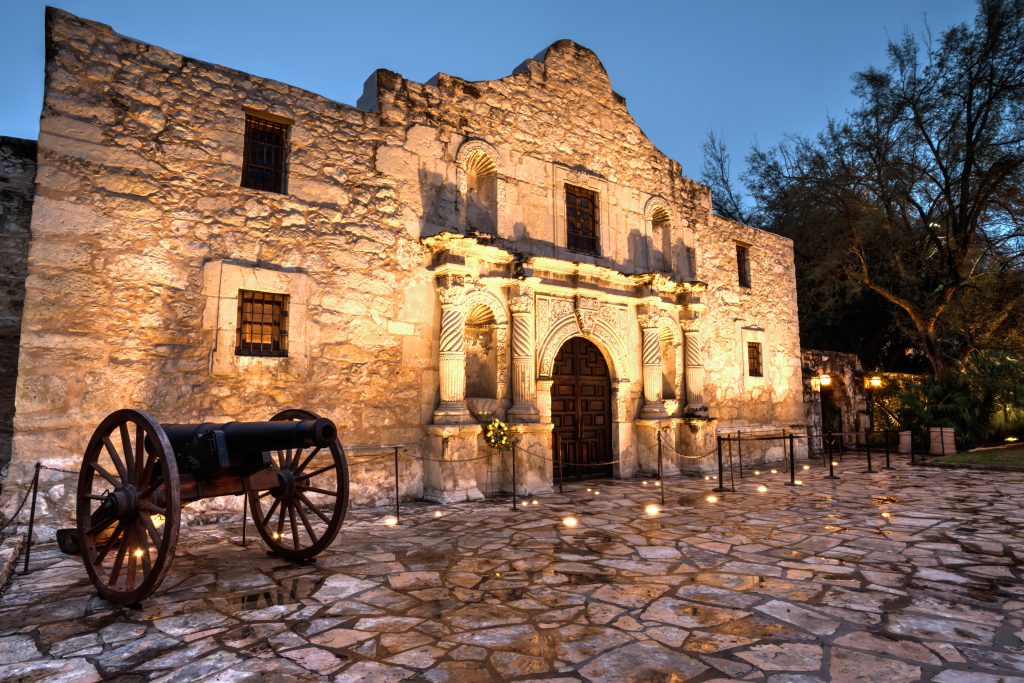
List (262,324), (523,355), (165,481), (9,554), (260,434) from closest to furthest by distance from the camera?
(165,481) → (260,434) → (9,554) → (262,324) → (523,355)

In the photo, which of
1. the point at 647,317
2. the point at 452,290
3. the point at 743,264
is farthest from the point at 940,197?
the point at 452,290

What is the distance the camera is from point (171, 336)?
6461 mm

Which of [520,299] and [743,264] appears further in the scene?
[743,264]

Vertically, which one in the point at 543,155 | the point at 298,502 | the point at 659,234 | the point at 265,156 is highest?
the point at 543,155

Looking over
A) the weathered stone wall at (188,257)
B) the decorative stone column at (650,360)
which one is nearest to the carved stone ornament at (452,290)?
the weathered stone wall at (188,257)

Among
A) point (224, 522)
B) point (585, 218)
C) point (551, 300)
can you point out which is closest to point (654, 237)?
point (585, 218)

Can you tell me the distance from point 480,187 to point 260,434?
6751 mm

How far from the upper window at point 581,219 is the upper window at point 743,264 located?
15.8ft

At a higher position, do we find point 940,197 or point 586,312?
point 940,197

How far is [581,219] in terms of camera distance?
1091 centimetres

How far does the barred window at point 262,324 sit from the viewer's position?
23.0 feet

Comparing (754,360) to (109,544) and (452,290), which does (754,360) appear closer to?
(452,290)

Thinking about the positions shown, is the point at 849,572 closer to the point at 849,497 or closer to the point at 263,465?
the point at 849,497

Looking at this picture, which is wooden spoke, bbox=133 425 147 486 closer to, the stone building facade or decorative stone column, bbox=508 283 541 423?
the stone building facade
